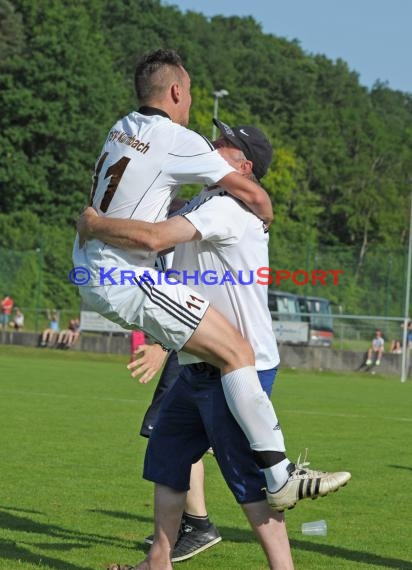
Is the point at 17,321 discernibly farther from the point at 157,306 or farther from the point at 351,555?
the point at 157,306

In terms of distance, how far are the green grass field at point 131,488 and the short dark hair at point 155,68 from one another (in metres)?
2.54

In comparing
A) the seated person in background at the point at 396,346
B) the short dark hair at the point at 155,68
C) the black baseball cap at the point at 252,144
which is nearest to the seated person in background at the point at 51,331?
the seated person in background at the point at 396,346

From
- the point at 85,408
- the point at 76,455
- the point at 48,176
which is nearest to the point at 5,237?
the point at 48,176

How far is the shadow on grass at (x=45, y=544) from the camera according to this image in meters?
6.27

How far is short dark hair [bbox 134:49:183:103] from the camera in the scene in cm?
543

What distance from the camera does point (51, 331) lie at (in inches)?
1535

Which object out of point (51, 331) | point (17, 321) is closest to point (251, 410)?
point (51, 331)

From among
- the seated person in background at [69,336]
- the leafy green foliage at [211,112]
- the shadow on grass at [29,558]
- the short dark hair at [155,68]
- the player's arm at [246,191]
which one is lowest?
the seated person in background at [69,336]

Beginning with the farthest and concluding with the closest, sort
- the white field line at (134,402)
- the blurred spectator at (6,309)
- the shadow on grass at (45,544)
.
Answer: the blurred spectator at (6,309)
the white field line at (134,402)
the shadow on grass at (45,544)

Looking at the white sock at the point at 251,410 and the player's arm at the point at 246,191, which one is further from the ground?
the player's arm at the point at 246,191

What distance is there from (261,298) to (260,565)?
1.75 m

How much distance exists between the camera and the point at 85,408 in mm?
16531

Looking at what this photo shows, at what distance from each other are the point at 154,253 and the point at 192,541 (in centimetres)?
230

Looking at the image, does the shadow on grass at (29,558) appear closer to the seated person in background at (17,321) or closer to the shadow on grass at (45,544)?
the shadow on grass at (45,544)
